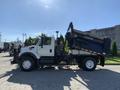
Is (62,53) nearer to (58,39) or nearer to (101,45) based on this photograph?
(58,39)

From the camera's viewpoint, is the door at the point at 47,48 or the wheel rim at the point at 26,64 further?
the door at the point at 47,48

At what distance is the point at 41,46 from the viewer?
20219 millimetres

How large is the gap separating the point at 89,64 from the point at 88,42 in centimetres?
165

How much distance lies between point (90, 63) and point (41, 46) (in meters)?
3.77

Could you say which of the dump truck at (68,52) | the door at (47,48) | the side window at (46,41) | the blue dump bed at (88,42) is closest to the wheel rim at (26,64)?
the dump truck at (68,52)

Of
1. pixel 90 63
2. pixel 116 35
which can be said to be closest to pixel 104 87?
pixel 90 63

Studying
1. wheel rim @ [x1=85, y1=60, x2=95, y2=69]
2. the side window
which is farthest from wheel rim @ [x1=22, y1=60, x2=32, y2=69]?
wheel rim @ [x1=85, y1=60, x2=95, y2=69]

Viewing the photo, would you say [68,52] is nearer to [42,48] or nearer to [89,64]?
[89,64]

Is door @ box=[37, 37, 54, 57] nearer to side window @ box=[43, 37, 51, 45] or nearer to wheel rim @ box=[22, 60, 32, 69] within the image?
side window @ box=[43, 37, 51, 45]

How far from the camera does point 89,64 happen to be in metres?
20.4

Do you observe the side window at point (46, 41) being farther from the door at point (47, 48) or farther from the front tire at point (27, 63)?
the front tire at point (27, 63)

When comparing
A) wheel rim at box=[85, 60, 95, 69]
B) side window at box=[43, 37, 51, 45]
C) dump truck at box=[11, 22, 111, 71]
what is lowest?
wheel rim at box=[85, 60, 95, 69]

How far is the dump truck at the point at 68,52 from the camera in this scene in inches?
792

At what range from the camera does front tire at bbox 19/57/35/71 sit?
1977 cm
